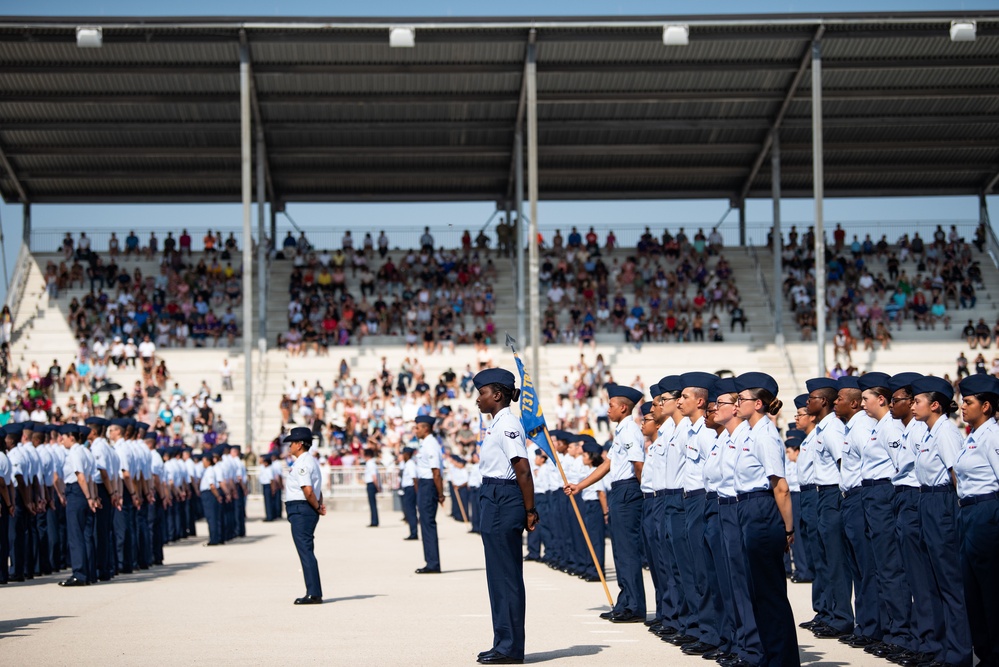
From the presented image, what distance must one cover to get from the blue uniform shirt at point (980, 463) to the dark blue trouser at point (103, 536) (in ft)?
35.6

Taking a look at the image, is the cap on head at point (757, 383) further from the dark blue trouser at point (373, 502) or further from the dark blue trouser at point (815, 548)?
the dark blue trouser at point (373, 502)

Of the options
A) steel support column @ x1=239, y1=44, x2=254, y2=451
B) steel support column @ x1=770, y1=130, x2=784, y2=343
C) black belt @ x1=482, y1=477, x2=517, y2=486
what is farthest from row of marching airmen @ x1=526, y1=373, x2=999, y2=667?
steel support column @ x1=770, y1=130, x2=784, y2=343

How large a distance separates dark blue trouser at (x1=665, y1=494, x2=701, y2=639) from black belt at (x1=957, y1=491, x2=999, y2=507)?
8.04 ft

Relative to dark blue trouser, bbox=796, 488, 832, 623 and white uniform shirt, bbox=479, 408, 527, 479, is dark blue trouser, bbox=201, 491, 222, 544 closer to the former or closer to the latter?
dark blue trouser, bbox=796, 488, 832, 623

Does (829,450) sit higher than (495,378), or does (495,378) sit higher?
(495,378)

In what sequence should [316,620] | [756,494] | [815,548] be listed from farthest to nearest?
[316,620] < [815,548] < [756,494]

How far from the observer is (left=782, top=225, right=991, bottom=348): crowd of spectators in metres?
40.7

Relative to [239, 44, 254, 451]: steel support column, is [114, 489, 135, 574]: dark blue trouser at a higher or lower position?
lower

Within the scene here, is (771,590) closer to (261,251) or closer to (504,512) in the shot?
(504,512)

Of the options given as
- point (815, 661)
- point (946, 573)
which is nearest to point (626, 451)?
point (815, 661)

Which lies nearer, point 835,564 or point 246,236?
point 835,564

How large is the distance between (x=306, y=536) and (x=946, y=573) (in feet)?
22.0

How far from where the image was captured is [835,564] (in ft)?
34.1

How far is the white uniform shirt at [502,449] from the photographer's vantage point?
9430 millimetres
